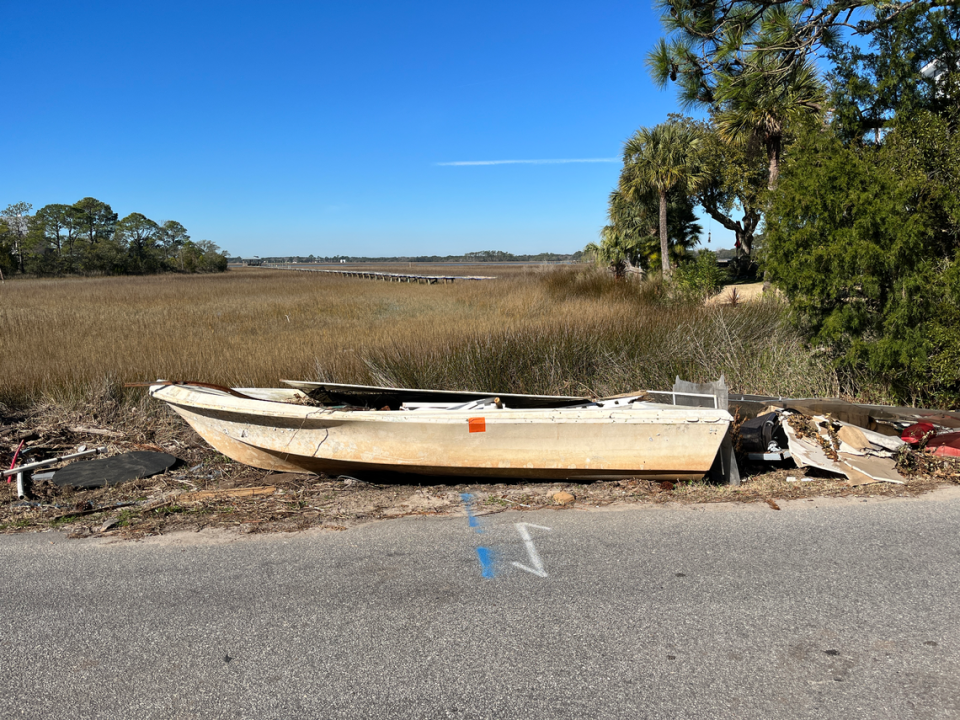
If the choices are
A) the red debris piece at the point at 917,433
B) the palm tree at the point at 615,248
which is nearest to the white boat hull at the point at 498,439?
the red debris piece at the point at 917,433

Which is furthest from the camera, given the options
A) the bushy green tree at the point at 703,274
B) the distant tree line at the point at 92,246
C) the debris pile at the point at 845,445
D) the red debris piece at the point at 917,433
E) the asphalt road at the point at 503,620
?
the distant tree line at the point at 92,246

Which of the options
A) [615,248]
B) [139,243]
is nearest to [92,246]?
[139,243]

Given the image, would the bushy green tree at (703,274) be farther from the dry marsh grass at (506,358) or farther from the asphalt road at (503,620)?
the asphalt road at (503,620)

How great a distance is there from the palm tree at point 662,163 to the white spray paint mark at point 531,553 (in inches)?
816

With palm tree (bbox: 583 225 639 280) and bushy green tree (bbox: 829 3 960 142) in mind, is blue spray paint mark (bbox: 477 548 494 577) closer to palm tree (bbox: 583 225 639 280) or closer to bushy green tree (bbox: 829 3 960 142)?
bushy green tree (bbox: 829 3 960 142)

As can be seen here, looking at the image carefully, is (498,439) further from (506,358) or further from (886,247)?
(886,247)

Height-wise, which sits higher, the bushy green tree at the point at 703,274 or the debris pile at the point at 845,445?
the bushy green tree at the point at 703,274

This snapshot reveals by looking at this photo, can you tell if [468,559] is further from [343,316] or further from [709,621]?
[343,316]

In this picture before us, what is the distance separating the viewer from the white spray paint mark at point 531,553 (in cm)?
358

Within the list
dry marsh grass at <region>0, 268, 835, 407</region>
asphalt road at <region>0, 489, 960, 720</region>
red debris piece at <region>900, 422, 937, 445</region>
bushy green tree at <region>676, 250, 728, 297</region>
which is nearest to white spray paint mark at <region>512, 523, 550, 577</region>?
asphalt road at <region>0, 489, 960, 720</region>

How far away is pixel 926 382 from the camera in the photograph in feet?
22.8

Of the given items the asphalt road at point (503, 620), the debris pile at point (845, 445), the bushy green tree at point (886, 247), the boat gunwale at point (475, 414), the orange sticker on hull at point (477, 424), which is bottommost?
the asphalt road at point (503, 620)

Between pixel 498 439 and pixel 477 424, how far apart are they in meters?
0.20

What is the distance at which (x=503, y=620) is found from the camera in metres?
3.06
